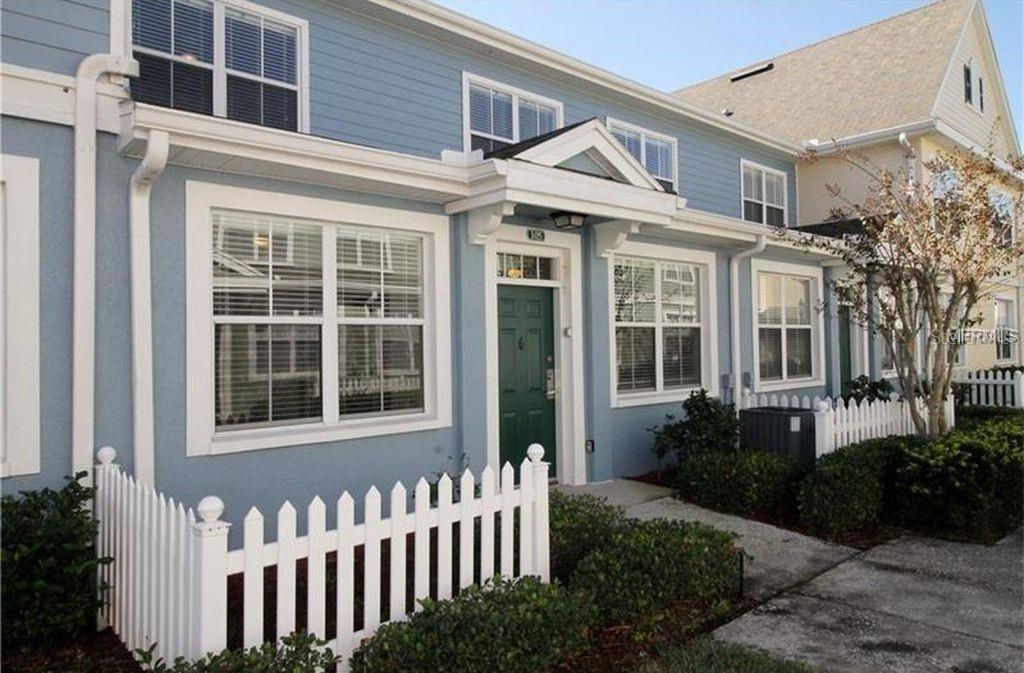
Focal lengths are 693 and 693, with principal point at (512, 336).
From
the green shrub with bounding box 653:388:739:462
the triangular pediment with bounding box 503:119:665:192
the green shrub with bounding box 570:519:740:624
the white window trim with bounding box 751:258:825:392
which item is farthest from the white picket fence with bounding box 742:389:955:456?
the green shrub with bounding box 570:519:740:624

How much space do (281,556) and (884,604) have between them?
3.94 m

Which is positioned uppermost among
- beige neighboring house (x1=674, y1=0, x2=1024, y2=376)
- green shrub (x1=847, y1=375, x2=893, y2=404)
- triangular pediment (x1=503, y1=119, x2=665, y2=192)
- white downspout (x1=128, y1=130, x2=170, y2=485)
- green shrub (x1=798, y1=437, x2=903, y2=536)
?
beige neighboring house (x1=674, y1=0, x2=1024, y2=376)

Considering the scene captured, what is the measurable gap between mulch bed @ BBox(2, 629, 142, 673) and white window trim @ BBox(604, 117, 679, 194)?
8099 mm

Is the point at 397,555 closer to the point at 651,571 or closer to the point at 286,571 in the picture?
the point at 286,571

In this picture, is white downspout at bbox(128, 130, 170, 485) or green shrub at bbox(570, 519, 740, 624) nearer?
green shrub at bbox(570, 519, 740, 624)

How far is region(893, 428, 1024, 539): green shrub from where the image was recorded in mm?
6316

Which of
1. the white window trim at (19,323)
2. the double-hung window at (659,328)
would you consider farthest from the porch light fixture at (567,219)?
the white window trim at (19,323)

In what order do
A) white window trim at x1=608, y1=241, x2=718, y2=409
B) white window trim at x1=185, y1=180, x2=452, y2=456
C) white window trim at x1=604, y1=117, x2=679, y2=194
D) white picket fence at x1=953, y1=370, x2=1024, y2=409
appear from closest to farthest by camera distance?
white window trim at x1=185, y1=180, x2=452, y2=456 < white window trim at x1=608, y1=241, x2=718, y2=409 < white window trim at x1=604, y1=117, x2=679, y2=194 < white picket fence at x1=953, y1=370, x2=1024, y2=409

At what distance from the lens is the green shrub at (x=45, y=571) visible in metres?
3.69

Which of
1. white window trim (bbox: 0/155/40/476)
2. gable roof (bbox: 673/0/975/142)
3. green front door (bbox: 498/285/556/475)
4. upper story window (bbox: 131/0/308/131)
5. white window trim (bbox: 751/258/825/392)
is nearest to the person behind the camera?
white window trim (bbox: 0/155/40/476)

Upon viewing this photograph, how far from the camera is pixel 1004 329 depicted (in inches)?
702

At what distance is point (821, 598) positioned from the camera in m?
4.77

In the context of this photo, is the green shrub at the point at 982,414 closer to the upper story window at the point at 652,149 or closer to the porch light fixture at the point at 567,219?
the upper story window at the point at 652,149

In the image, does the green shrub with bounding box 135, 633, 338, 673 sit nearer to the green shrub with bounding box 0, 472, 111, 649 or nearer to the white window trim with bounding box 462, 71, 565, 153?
the green shrub with bounding box 0, 472, 111, 649
